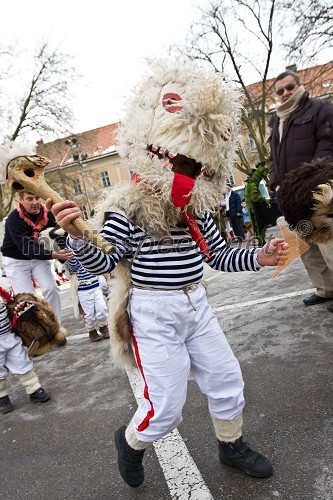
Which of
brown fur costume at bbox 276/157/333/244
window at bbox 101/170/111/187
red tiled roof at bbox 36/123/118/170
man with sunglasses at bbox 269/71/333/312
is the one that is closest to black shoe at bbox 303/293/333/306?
man with sunglasses at bbox 269/71/333/312

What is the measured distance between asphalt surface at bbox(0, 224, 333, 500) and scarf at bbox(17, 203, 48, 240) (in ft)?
4.92

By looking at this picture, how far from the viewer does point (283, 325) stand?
12.1 feet

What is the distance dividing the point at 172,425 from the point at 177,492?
1.08ft

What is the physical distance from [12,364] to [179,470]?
6.49 ft

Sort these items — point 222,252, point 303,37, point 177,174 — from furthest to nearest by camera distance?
point 303,37, point 222,252, point 177,174

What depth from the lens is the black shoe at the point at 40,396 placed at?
337 centimetres

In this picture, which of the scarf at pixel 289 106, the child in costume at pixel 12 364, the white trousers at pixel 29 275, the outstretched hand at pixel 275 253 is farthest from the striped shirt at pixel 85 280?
the outstretched hand at pixel 275 253

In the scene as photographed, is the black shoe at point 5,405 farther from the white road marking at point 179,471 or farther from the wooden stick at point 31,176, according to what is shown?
the wooden stick at point 31,176

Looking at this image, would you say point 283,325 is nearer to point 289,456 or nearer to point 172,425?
point 289,456

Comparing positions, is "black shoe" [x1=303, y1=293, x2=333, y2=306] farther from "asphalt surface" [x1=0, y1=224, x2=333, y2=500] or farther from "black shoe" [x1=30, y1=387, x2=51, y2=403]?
"black shoe" [x1=30, y1=387, x2=51, y2=403]

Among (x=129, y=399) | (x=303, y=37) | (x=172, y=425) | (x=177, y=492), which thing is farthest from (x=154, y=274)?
(x=303, y=37)

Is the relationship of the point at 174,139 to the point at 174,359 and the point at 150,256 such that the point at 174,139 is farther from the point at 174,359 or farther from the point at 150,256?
the point at 174,359

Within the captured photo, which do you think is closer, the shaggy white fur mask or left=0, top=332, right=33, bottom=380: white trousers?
the shaggy white fur mask

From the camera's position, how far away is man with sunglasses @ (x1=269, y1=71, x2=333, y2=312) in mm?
3762
